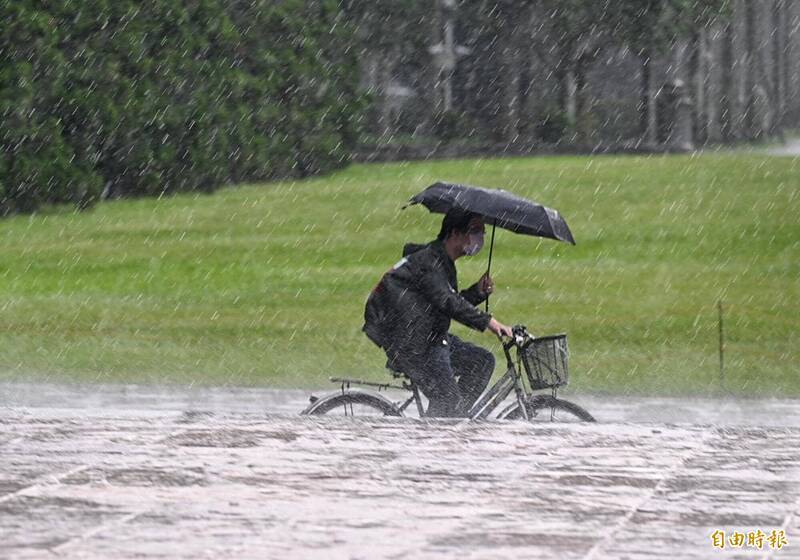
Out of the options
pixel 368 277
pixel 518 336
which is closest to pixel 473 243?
pixel 518 336

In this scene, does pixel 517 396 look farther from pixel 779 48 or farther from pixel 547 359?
pixel 779 48

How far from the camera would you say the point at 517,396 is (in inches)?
352

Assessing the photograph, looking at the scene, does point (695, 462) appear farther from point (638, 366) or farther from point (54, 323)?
point (54, 323)

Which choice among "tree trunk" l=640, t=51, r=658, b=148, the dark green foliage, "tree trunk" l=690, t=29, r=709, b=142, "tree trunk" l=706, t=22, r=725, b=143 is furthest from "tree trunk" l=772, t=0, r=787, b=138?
the dark green foliage

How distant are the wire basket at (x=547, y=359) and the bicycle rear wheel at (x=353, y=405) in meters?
0.79

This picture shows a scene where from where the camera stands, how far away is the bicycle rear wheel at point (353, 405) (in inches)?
348

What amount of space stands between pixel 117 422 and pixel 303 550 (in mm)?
3300

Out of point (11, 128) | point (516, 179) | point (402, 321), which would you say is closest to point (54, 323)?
point (11, 128)

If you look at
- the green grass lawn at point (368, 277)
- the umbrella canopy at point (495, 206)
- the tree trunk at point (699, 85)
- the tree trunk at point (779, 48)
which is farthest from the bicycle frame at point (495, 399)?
the tree trunk at point (779, 48)

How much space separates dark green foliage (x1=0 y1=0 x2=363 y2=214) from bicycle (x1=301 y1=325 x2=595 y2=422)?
50.2 feet

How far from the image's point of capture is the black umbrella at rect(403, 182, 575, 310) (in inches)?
347

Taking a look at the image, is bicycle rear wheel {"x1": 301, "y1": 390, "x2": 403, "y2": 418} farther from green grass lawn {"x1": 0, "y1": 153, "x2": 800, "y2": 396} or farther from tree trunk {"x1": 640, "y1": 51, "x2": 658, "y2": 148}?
tree trunk {"x1": 640, "y1": 51, "x2": 658, "y2": 148}

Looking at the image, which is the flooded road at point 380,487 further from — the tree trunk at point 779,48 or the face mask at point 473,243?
the tree trunk at point 779,48

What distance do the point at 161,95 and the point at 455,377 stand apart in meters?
17.7
